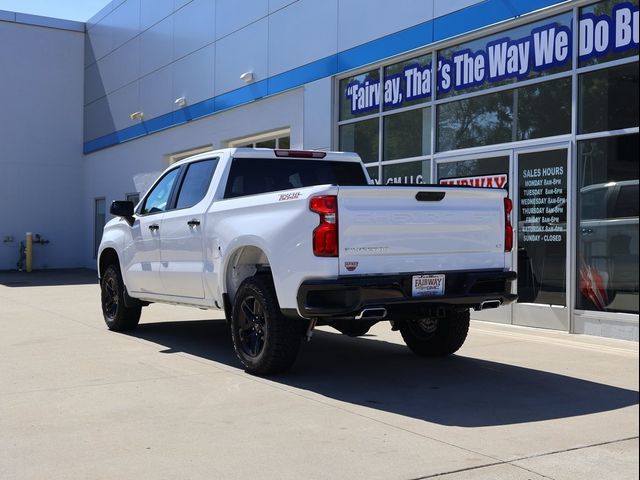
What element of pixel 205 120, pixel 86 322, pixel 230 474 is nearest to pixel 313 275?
pixel 230 474

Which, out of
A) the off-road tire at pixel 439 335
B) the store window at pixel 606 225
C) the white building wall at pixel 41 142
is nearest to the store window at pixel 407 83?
the store window at pixel 606 225

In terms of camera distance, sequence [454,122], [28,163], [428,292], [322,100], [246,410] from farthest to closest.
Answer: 1. [28,163]
2. [322,100]
3. [454,122]
4. [428,292]
5. [246,410]

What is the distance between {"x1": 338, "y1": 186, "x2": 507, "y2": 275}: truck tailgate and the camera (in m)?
5.75

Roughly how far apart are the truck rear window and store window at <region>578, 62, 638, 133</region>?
10.4ft

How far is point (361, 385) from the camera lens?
6.42 metres

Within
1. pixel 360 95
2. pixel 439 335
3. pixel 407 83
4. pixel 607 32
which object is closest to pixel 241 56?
pixel 360 95

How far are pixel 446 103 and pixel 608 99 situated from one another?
9.89ft

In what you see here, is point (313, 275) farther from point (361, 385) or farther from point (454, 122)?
point (454, 122)

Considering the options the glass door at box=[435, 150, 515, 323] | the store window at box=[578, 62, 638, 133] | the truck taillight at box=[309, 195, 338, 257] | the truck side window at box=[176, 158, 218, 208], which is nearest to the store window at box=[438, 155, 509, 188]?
the glass door at box=[435, 150, 515, 323]

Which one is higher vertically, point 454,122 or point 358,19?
point 358,19

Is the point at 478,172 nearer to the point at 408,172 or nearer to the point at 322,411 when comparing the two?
the point at 408,172

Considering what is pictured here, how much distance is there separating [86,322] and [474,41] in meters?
7.04

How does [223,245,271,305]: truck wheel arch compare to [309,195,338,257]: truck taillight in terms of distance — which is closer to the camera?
[309,195,338,257]: truck taillight

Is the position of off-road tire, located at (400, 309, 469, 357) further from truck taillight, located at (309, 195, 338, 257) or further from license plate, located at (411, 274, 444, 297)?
truck taillight, located at (309, 195, 338, 257)
